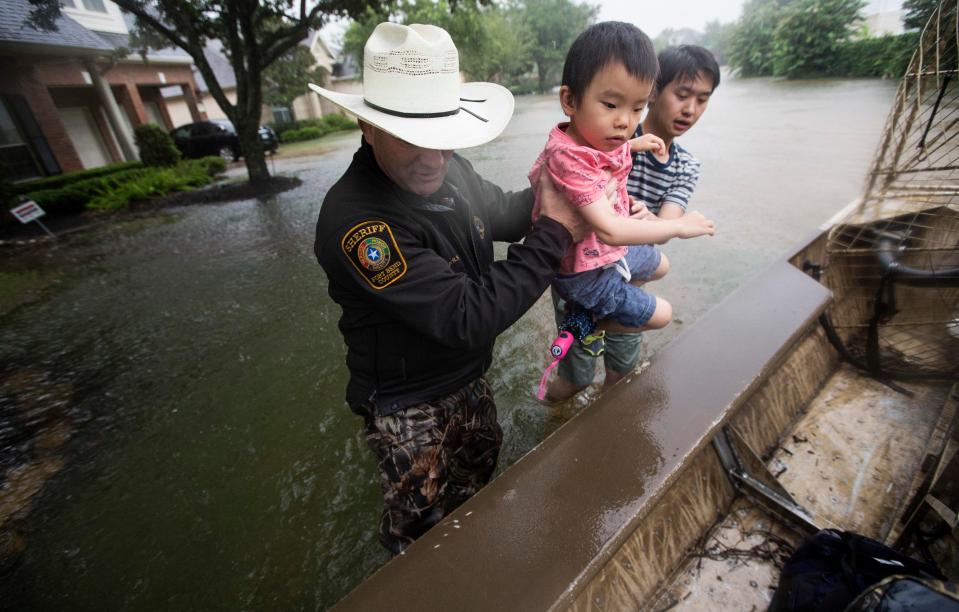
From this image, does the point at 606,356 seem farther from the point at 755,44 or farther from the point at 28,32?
the point at 755,44

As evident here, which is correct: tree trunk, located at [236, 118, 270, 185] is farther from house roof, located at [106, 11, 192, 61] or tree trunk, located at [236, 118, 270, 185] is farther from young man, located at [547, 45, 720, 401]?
young man, located at [547, 45, 720, 401]

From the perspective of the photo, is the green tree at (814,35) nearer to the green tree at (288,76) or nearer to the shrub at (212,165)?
the green tree at (288,76)

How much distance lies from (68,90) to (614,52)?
739 inches

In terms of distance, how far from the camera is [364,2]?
10.1m

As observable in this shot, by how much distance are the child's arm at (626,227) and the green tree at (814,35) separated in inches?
1273

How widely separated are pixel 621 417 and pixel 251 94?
1298 centimetres

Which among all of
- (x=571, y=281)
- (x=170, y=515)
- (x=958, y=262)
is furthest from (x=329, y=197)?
(x=958, y=262)

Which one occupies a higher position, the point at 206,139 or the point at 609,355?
the point at 206,139

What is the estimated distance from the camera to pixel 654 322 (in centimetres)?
191

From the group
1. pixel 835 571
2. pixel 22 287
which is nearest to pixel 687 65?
pixel 835 571

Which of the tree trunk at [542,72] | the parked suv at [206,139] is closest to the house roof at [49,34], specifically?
the parked suv at [206,139]

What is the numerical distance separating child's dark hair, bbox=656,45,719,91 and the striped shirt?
26cm

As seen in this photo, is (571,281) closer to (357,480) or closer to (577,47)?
(577,47)

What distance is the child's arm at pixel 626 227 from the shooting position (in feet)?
4.92
